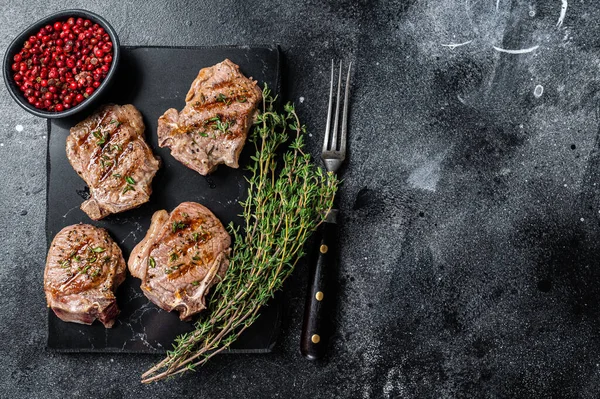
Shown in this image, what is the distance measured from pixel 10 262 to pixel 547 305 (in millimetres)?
3092

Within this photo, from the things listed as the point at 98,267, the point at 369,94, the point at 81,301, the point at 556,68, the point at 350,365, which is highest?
the point at 556,68

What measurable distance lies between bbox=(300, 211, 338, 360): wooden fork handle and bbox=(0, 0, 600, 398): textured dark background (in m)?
0.13

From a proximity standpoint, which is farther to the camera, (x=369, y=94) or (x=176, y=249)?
(x=369, y=94)

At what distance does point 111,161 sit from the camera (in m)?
2.93

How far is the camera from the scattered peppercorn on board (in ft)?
9.94

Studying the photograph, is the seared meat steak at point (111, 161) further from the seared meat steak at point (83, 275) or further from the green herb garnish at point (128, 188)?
the seared meat steak at point (83, 275)

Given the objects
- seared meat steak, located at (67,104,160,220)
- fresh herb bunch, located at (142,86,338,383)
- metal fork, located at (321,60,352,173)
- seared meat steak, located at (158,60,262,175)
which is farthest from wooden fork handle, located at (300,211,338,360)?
seared meat steak, located at (67,104,160,220)

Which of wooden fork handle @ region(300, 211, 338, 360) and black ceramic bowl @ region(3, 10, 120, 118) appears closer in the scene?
black ceramic bowl @ region(3, 10, 120, 118)

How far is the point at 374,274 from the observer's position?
122 inches

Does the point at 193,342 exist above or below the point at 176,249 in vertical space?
below

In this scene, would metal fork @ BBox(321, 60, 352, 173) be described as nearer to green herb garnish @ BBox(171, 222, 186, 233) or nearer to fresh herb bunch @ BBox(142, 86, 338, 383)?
fresh herb bunch @ BBox(142, 86, 338, 383)

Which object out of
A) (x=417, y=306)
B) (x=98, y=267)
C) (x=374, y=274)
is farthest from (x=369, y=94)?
(x=98, y=267)

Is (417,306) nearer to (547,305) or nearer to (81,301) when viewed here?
(547,305)

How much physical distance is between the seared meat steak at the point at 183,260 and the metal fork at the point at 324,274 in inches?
19.6
